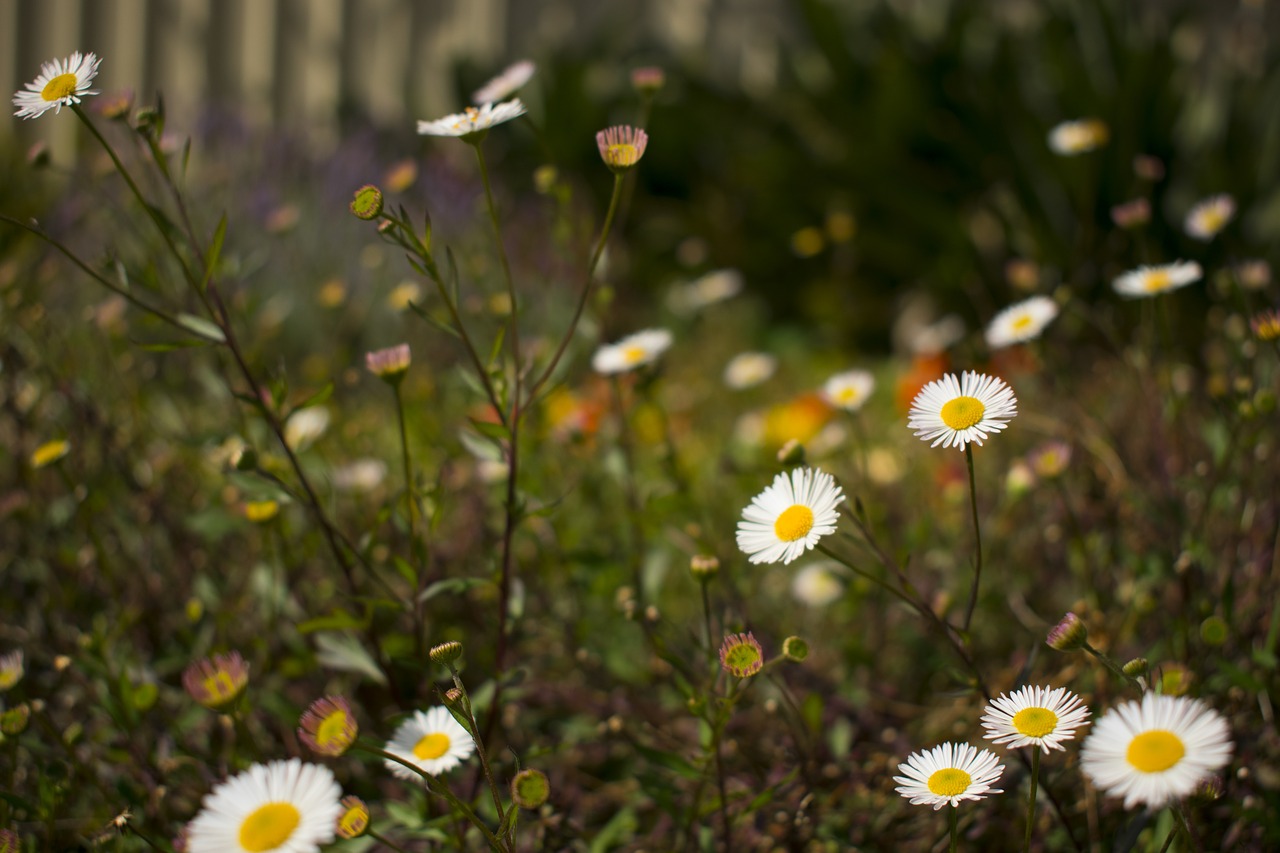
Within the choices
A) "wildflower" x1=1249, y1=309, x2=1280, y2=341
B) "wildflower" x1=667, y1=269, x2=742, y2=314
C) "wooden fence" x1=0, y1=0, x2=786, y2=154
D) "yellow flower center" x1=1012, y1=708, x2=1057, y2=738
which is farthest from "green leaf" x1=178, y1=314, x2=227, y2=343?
"wooden fence" x1=0, y1=0, x2=786, y2=154

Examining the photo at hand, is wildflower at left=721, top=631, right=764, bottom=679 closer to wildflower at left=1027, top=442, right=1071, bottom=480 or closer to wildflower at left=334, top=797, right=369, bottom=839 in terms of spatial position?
wildflower at left=334, top=797, right=369, bottom=839

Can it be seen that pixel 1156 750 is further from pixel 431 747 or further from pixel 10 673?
pixel 10 673

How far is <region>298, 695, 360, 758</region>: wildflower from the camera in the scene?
2.23 ft

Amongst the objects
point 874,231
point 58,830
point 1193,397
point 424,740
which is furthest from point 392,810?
point 874,231

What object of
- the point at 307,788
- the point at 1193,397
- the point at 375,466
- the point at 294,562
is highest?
the point at 1193,397

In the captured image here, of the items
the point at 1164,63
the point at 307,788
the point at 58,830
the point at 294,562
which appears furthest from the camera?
the point at 1164,63

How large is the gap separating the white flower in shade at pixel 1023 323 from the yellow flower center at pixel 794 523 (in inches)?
15.9

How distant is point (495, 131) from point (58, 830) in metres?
2.78

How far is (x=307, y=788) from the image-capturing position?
0.63 metres

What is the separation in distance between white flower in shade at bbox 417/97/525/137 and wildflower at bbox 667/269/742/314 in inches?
41.8

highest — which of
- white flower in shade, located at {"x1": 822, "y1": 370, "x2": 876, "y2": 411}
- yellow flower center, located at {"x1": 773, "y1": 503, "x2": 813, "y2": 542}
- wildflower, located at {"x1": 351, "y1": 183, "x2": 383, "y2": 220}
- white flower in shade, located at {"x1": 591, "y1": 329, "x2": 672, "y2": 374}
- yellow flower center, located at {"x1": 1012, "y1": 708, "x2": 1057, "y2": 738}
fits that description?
white flower in shade, located at {"x1": 591, "y1": 329, "x2": 672, "y2": 374}

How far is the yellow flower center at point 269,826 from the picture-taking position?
600 millimetres

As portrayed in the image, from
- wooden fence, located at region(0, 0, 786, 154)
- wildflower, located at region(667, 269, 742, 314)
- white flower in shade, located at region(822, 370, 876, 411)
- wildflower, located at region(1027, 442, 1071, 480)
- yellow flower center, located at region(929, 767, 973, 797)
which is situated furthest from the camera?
wooden fence, located at region(0, 0, 786, 154)

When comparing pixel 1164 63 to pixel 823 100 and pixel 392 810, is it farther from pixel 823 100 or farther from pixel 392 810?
pixel 392 810
